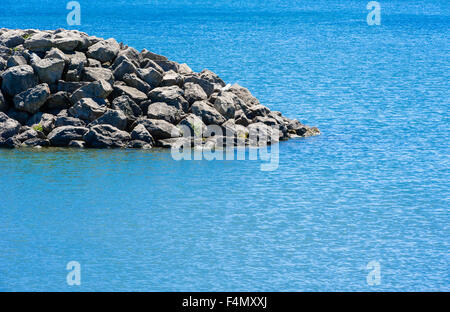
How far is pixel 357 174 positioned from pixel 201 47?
138 ft

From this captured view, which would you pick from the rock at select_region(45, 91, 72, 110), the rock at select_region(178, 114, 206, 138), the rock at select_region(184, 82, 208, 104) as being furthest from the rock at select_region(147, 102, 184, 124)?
the rock at select_region(45, 91, 72, 110)

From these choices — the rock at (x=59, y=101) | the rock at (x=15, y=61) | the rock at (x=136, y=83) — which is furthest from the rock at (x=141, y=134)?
the rock at (x=15, y=61)

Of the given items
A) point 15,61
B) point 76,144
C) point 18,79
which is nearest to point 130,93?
point 76,144

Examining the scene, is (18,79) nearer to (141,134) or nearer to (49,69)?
(49,69)

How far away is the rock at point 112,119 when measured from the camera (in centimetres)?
2941

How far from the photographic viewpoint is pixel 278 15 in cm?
10569

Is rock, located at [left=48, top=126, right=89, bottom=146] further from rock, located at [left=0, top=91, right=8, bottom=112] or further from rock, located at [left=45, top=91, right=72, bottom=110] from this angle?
rock, located at [left=0, top=91, right=8, bottom=112]

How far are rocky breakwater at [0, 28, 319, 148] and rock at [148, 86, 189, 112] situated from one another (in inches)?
1.4

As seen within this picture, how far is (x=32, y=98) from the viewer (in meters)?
29.7

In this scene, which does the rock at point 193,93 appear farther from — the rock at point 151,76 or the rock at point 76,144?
the rock at point 76,144

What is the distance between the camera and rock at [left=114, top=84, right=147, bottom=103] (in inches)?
1193

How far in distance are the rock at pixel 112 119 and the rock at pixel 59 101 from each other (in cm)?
A: 142

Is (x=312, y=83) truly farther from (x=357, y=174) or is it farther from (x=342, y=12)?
(x=342, y=12)
